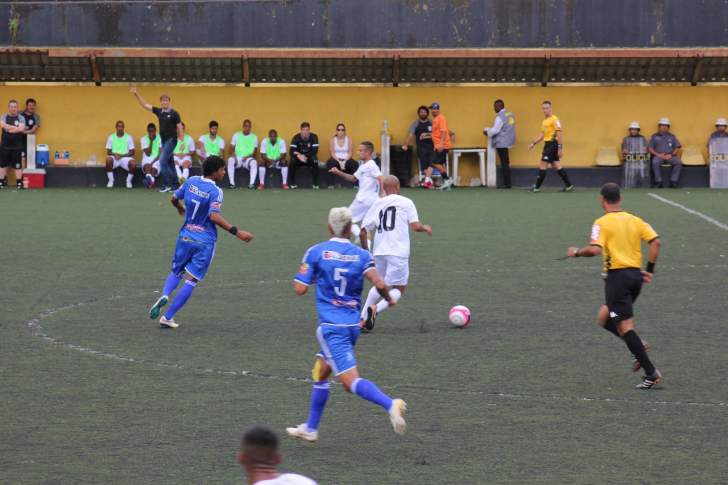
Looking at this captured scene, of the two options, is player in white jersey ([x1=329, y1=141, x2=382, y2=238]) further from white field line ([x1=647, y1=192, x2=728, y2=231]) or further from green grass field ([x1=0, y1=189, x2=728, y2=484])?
white field line ([x1=647, y1=192, x2=728, y2=231])

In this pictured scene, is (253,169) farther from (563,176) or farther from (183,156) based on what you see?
(563,176)

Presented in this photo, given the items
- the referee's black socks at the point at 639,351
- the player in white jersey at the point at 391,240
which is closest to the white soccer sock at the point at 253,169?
the player in white jersey at the point at 391,240

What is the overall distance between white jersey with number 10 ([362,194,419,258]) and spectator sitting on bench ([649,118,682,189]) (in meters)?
20.2

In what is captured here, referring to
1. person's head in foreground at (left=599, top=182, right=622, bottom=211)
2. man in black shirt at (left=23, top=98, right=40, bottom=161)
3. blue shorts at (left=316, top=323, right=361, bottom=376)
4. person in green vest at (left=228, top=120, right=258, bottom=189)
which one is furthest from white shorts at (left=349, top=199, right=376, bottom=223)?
man in black shirt at (left=23, top=98, right=40, bottom=161)

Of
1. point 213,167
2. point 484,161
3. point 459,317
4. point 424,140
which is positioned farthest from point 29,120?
point 459,317

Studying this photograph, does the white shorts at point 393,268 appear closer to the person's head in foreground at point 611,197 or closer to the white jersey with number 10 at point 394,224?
the white jersey with number 10 at point 394,224

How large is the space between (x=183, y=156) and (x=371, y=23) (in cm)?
562

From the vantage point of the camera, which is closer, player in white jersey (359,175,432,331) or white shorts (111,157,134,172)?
player in white jersey (359,175,432,331)

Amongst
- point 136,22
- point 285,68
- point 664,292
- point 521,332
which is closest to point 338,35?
point 285,68

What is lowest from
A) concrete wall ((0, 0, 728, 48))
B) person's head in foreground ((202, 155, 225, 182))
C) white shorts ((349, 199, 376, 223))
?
white shorts ((349, 199, 376, 223))

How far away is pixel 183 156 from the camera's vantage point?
1309 inches

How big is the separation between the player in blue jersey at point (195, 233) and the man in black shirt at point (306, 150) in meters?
18.1

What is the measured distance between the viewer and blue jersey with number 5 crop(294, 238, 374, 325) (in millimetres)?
9586

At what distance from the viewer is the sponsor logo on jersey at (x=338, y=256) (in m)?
9.59
